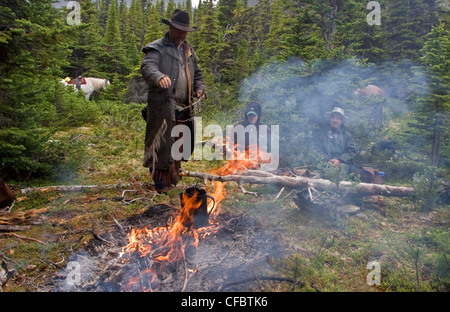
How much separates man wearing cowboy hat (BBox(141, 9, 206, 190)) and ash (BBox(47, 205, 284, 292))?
1.23 m

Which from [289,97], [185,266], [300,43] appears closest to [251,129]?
[289,97]

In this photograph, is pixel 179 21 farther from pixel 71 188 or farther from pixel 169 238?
pixel 71 188

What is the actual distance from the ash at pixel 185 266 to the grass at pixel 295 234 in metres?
0.17

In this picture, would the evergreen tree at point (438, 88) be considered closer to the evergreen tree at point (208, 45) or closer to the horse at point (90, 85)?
the evergreen tree at point (208, 45)

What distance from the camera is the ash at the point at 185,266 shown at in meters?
2.88

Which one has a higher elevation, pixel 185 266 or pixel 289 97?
pixel 289 97

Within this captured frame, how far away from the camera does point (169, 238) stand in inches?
139

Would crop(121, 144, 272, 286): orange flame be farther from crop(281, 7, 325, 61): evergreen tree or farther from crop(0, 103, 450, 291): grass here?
crop(281, 7, 325, 61): evergreen tree

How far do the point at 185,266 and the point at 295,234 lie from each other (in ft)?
5.79

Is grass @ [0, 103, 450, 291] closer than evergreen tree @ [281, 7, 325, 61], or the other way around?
grass @ [0, 103, 450, 291]

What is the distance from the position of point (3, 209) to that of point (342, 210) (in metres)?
5.23

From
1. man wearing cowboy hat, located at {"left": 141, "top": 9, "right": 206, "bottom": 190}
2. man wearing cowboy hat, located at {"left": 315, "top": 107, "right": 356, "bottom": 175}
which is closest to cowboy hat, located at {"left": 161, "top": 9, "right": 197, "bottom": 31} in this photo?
man wearing cowboy hat, located at {"left": 141, "top": 9, "right": 206, "bottom": 190}

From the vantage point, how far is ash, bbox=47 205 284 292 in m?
2.88

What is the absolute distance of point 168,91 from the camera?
4.49 metres
